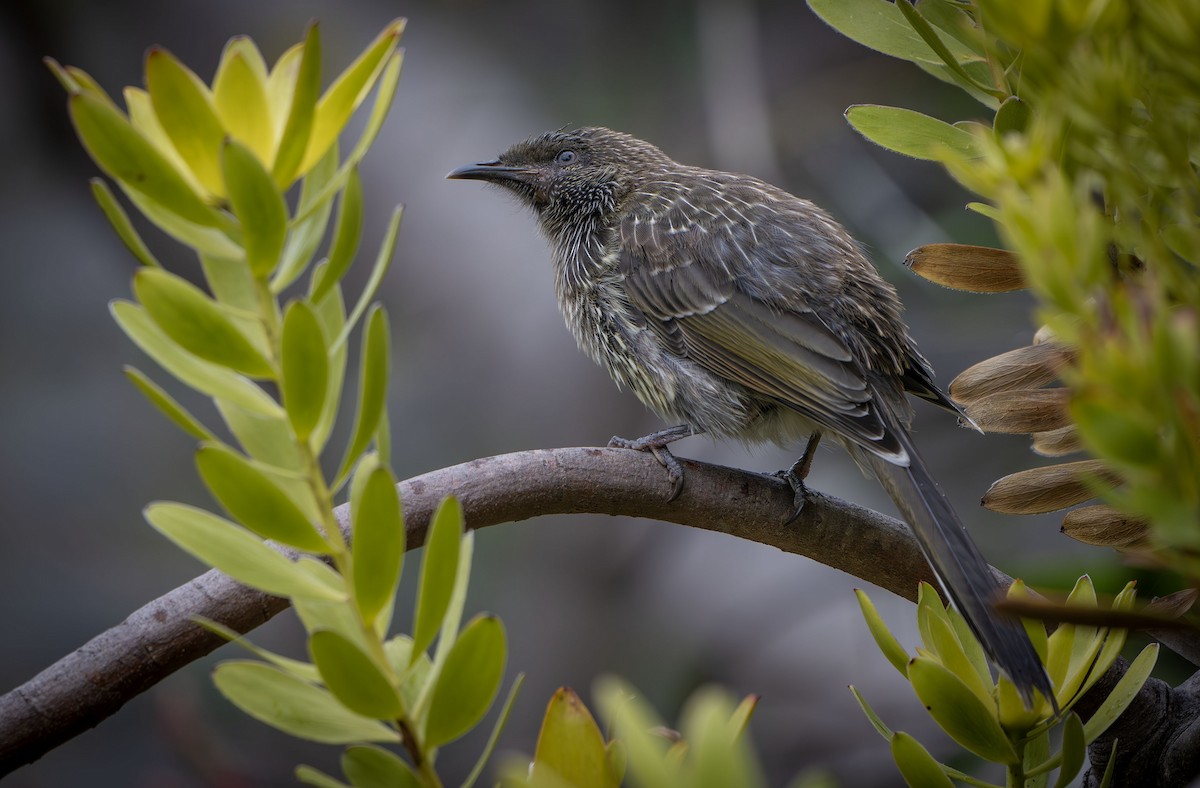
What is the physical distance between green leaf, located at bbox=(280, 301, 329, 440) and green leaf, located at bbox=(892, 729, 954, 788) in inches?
18.7

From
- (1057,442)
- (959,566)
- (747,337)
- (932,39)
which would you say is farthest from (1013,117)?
(747,337)

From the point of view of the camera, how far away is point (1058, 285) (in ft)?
1.53

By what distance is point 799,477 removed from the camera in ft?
8.35

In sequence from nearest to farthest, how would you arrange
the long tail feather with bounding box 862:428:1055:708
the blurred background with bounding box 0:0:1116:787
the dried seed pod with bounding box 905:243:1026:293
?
the long tail feather with bounding box 862:428:1055:708 → the dried seed pod with bounding box 905:243:1026:293 → the blurred background with bounding box 0:0:1116:787

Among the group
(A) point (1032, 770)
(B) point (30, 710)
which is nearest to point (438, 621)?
(A) point (1032, 770)

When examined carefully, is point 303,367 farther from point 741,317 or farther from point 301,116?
point 741,317

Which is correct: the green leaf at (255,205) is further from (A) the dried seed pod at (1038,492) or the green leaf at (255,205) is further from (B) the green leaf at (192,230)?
(A) the dried seed pod at (1038,492)

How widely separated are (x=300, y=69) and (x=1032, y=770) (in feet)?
2.48

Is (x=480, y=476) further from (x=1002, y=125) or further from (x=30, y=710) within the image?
(x=1002, y=125)

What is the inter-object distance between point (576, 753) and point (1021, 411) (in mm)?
693

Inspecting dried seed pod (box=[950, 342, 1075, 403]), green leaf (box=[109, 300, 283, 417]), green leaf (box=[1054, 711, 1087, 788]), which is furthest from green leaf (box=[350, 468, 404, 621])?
dried seed pod (box=[950, 342, 1075, 403])

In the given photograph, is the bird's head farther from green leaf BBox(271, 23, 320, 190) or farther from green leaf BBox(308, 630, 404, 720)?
green leaf BBox(308, 630, 404, 720)

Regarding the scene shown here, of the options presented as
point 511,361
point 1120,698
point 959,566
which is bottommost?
point 511,361

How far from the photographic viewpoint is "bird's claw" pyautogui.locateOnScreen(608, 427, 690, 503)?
6.33 ft
